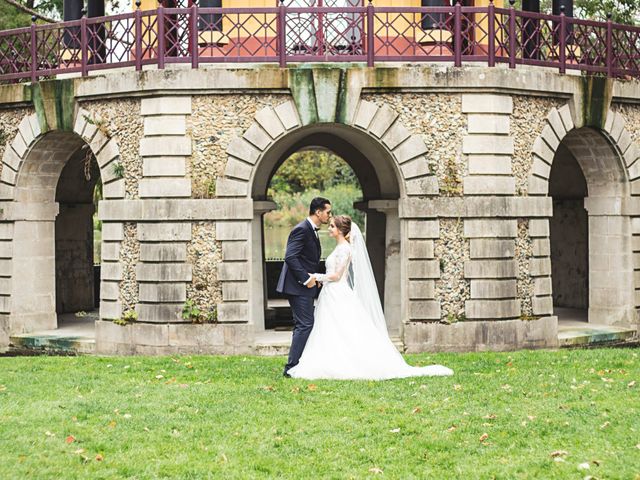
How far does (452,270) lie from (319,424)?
6.26 metres

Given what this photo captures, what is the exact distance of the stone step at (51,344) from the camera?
53.9 feet

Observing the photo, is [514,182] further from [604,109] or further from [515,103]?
[604,109]

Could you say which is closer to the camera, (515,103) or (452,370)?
(452,370)

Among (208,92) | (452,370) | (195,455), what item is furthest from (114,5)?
(195,455)

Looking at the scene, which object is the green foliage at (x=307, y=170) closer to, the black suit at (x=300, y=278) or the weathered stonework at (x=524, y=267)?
the weathered stonework at (x=524, y=267)

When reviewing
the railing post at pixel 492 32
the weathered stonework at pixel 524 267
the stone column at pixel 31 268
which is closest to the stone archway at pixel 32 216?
the stone column at pixel 31 268

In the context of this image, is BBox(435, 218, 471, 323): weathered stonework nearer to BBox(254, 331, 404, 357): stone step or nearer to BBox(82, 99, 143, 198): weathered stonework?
BBox(254, 331, 404, 357): stone step

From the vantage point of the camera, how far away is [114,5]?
26766mm

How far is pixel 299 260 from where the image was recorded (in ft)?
41.4

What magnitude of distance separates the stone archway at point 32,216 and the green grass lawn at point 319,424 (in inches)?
164

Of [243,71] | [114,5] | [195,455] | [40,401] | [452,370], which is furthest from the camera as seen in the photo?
[114,5]

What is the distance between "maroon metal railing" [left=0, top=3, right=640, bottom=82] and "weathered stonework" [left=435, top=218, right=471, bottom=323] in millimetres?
2583

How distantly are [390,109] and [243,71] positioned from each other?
227 cm

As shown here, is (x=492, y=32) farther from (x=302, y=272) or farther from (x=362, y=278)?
(x=302, y=272)
